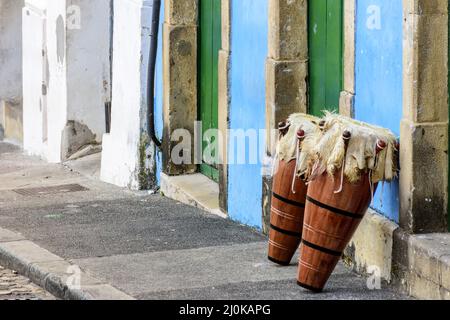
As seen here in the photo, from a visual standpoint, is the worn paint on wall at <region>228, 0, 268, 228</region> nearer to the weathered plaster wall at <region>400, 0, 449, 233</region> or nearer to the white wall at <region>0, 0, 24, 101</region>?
the weathered plaster wall at <region>400, 0, 449, 233</region>

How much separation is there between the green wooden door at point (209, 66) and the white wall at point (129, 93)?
60 centimetres

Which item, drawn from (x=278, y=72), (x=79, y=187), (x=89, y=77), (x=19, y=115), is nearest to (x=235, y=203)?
(x=278, y=72)

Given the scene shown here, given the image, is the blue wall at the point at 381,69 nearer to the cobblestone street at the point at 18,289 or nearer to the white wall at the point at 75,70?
the cobblestone street at the point at 18,289

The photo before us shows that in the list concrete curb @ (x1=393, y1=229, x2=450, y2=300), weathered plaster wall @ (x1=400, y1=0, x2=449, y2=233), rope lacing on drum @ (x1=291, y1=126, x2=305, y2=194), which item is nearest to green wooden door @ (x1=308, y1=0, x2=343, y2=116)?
rope lacing on drum @ (x1=291, y1=126, x2=305, y2=194)

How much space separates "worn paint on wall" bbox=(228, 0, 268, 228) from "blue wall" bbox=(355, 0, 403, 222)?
4.88ft

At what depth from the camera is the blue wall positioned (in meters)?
8.58

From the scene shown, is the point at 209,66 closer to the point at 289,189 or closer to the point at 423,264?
the point at 289,189

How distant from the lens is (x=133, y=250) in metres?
9.95

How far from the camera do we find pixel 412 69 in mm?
8281

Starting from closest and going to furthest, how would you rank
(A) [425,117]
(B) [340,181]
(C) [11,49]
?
1. (B) [340,181]
2. (A) [425,117]
3. (C) [11,49]

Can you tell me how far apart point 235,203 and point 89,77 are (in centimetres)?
374

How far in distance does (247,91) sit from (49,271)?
248 centimetres

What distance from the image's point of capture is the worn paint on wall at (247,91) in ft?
34.7

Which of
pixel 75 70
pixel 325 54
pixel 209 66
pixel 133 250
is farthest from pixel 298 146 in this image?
pixel 75 70
